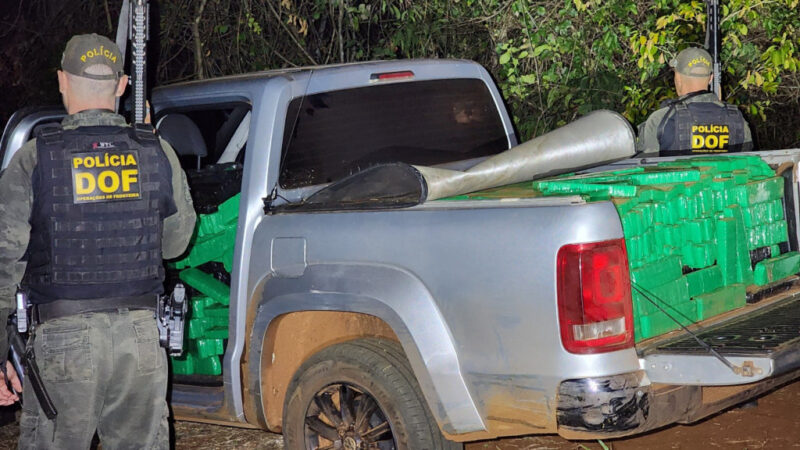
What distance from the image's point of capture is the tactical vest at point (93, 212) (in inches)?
143

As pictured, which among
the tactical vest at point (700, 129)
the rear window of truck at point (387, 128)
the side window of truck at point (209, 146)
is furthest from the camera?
the tactical vest at point (700, 129)

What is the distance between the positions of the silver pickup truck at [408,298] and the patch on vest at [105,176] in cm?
82

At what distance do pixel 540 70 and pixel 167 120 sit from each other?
12.8 feet

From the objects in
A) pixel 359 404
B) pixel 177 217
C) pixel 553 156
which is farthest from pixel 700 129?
pixel 177 217

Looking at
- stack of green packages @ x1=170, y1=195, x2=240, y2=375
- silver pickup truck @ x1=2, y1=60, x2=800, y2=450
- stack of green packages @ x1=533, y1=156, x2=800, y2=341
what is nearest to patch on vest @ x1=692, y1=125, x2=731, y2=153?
silver pickup truck @ x1=2, y1=60, x2=800, y2=450

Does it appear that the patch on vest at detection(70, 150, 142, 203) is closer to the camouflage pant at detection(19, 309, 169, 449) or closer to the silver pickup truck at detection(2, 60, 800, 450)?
the camouflage pant at detection(19, 309, 169, 449)

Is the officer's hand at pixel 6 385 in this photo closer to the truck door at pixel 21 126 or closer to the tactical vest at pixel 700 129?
the truck door at pixel 21 126

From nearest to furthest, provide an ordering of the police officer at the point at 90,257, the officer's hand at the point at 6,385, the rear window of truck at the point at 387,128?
1. the police officer at the point at 90,257
2. the officer's hand at the point at 6,385
3. the rear window of truck at the point at 387,128

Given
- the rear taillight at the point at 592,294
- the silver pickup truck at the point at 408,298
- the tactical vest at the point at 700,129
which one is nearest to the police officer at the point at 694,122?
the tactical vest at the point at 700,129

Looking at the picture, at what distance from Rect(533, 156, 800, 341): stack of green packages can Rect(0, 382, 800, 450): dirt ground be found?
1026 mm

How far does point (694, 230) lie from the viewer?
415 centimetres

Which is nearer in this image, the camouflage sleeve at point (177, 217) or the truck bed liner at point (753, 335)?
the truck bed liner at point (753, 335)

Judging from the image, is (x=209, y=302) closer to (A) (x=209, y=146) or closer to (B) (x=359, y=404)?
(A) (x=209, y=146)

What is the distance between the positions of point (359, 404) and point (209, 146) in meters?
1.93
